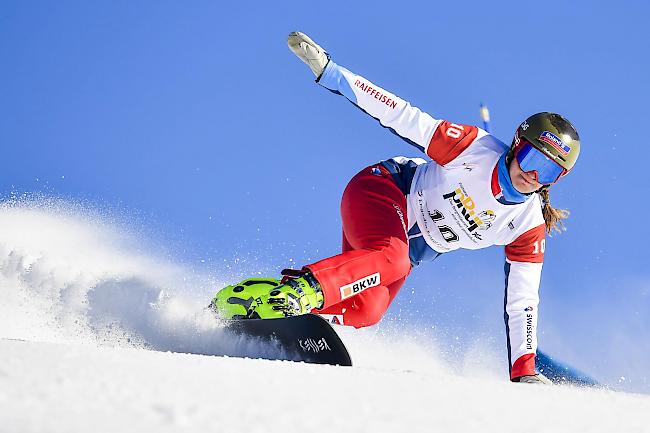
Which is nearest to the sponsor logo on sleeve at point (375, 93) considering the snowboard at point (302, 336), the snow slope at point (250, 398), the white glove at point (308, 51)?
the white glove at point (308, 51)

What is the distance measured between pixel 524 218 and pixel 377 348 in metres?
2.31

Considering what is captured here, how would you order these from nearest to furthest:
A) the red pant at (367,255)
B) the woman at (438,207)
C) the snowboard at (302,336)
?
the snowboard at (302,336) < the red pant at (367,255) < the woman at (438,207)

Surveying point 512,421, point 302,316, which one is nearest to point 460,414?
point 512,421

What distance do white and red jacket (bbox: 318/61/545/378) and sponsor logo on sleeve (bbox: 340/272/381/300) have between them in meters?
0.73

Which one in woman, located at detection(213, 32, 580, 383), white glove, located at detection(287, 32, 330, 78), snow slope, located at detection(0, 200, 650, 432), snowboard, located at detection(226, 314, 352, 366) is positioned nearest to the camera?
snow slope, located at detection(0, 200, 650, 432)

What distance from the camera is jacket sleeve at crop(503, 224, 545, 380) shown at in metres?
3.94

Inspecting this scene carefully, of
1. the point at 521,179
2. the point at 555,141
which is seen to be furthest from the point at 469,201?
the point at 555,141

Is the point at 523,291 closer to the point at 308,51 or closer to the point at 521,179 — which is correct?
the point at 521,179

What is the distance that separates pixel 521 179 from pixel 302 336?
1483 mm

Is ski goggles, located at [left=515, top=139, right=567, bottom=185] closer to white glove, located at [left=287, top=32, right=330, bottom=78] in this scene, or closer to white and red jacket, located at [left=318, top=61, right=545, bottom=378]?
white and red jacket, located at [left=318, top=61, right=545, bottom=378]

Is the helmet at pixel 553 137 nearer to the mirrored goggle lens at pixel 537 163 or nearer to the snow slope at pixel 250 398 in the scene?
the mirrored goggle lens at pixel 537 163

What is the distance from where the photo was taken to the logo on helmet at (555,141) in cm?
373

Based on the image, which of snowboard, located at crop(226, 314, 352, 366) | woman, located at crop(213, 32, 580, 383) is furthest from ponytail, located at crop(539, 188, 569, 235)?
snowboard, located at crop(226, 314, 352, 366)

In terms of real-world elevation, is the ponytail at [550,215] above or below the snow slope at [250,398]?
above
